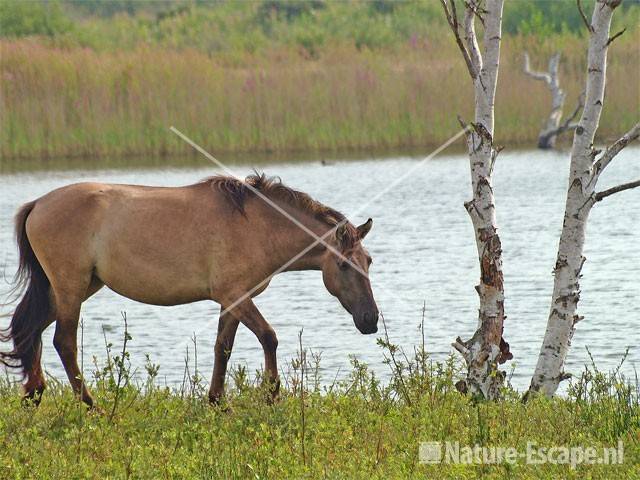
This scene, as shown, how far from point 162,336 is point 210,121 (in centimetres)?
1394

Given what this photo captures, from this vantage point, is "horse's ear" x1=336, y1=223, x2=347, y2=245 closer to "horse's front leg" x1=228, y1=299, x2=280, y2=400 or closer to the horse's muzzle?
the horse's muzzle

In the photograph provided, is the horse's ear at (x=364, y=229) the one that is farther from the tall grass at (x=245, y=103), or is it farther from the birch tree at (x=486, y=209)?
the tall grass at (x=245, y=103)

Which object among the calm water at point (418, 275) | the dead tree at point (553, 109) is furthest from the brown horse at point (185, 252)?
the dead tree at point (553, 109)

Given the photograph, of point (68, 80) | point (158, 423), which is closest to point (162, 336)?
point (158, 423)

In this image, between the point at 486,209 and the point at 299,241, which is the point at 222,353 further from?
the point at 486,209

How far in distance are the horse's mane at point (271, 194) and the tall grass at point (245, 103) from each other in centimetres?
1664

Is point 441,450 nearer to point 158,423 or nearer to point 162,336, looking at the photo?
point 158,423

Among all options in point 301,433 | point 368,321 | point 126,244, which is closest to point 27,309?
point 126,244

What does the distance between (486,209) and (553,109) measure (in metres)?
17.8

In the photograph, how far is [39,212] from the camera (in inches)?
320

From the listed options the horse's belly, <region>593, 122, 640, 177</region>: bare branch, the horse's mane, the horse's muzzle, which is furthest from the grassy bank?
<region>593, 122, 640, 177</region>: bare branch

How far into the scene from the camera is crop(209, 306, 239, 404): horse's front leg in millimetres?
7980

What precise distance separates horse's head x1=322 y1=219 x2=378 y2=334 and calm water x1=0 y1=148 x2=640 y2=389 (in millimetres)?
1532

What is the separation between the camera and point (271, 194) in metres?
8.23
